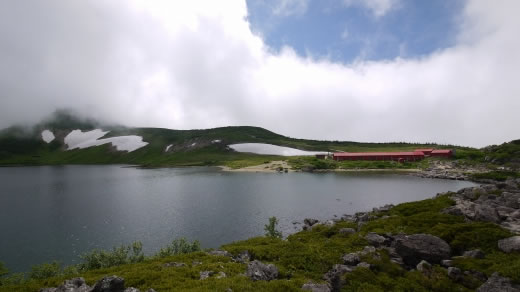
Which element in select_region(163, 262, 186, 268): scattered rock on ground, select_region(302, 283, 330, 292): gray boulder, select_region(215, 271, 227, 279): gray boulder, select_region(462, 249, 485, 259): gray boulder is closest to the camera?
select_region(302, 283, 330, 292): gray boulder

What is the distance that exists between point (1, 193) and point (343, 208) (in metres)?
127

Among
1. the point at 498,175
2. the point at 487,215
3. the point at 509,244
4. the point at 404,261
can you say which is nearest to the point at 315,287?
the point at 404,261

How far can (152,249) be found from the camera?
46.4 meters

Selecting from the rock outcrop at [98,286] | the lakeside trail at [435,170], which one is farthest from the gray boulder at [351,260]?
the lakeside trail at [435,170]

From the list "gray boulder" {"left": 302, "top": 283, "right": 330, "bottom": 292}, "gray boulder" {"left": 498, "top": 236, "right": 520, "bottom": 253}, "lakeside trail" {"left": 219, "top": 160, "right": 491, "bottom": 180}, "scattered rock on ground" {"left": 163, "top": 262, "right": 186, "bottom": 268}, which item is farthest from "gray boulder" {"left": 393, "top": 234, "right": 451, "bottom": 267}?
"lakeside trail" {"left": 219, "top": 160, "right": 491, "bottom": 180}

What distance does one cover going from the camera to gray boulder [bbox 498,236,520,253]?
21.4 m

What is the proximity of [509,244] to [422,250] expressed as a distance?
20.8 feet

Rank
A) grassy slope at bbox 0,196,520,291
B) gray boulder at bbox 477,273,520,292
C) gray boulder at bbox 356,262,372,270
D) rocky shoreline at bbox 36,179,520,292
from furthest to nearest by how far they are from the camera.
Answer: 1. gray boulder at bbox 356,262,372,270
2. grassy slope at bbox 0,196,520,291
3. rocky shoreline at bbox 36,179,520,292
4. gray boulder at bbox 477,273,520,292

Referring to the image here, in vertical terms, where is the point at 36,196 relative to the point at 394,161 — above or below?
below

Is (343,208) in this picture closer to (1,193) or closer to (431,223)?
(431,223)

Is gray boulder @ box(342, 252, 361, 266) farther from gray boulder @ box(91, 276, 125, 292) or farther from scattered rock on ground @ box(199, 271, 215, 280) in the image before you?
gray boulder @ box(91, 276, 125, 292)

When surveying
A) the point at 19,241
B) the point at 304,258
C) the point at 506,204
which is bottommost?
the point at 19,241

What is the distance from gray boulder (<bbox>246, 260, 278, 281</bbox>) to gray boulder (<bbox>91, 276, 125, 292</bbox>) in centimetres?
849

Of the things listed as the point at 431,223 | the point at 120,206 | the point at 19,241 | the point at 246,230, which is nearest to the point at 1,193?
the point at 120,206
